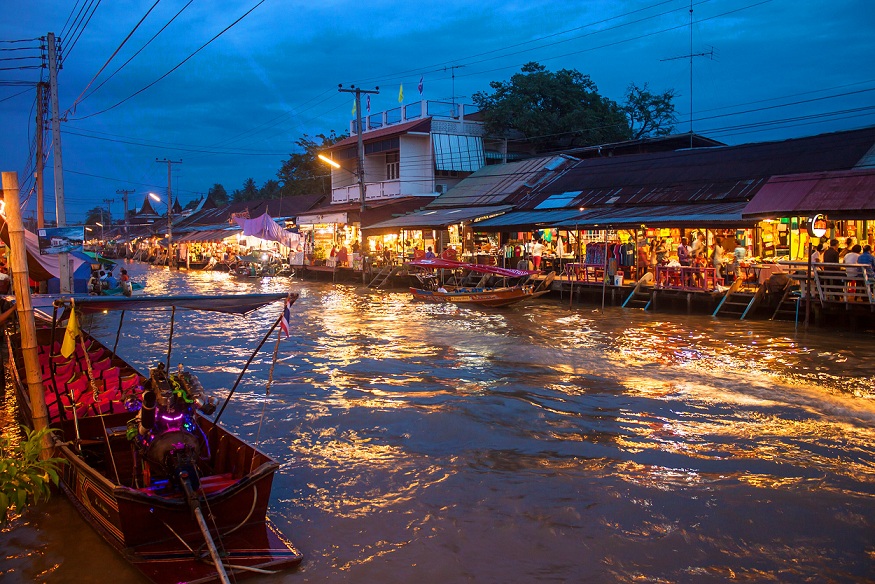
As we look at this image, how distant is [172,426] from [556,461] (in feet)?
16.0

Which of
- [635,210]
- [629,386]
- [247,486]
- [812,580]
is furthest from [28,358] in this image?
[635,210]

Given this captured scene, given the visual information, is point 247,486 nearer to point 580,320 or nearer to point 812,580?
point 812,580

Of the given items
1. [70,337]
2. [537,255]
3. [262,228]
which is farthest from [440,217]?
[70,337]

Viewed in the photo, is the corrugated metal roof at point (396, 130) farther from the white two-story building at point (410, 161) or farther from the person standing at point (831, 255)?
the person standing at point (831, 255)

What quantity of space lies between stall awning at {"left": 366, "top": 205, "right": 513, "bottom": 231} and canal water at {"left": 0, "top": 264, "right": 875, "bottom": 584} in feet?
39.4

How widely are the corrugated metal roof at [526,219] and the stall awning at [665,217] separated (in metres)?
0.80

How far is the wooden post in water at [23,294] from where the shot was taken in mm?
7320

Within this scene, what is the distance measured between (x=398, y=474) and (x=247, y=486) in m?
2.95

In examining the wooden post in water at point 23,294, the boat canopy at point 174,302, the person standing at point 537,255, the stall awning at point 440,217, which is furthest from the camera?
the stall awning at point 440,217

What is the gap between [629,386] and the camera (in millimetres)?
13203

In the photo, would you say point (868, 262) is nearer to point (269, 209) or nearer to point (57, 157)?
point (57, 157)

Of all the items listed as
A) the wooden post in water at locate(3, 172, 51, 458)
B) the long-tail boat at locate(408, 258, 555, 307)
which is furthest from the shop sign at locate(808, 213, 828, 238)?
the wooden post in water at locate(3, 172, 51, 458)

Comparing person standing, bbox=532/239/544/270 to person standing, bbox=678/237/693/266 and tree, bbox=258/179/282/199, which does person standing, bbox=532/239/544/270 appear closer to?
person standing, bbox=678/237/693/266

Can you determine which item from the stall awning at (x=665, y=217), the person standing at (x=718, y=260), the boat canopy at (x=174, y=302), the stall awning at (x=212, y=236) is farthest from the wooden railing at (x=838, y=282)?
the stall awning at (x=212, y=236)
